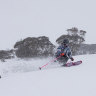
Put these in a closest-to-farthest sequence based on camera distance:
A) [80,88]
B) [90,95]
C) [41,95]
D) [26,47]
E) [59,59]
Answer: [90,95], [41,95], [80,88], [59,59], [26,47]

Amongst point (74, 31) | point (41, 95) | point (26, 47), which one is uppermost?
point (74, 31)

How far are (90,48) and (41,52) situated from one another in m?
9.89

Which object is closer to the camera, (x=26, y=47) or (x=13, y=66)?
(x=13, y=66)

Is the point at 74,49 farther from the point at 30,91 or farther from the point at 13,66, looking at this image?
the point at 30,91

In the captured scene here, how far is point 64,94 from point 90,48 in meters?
22.6

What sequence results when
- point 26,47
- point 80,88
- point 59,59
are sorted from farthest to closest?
point 26,47 < point 59,59 < point 80,88

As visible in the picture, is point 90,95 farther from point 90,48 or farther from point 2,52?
point 90,48

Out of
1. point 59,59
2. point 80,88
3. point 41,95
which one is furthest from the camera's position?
point 59,59

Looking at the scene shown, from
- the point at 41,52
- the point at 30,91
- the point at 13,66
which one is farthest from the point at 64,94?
the point at 41,52

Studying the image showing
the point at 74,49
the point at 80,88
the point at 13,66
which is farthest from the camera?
the point at 74,49

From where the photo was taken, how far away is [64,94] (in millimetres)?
2980

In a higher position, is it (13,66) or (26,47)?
(26,47)

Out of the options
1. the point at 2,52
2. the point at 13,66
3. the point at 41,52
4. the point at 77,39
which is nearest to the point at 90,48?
the point at 77,39

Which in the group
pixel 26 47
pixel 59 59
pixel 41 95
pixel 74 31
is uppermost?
pixel 74 31
